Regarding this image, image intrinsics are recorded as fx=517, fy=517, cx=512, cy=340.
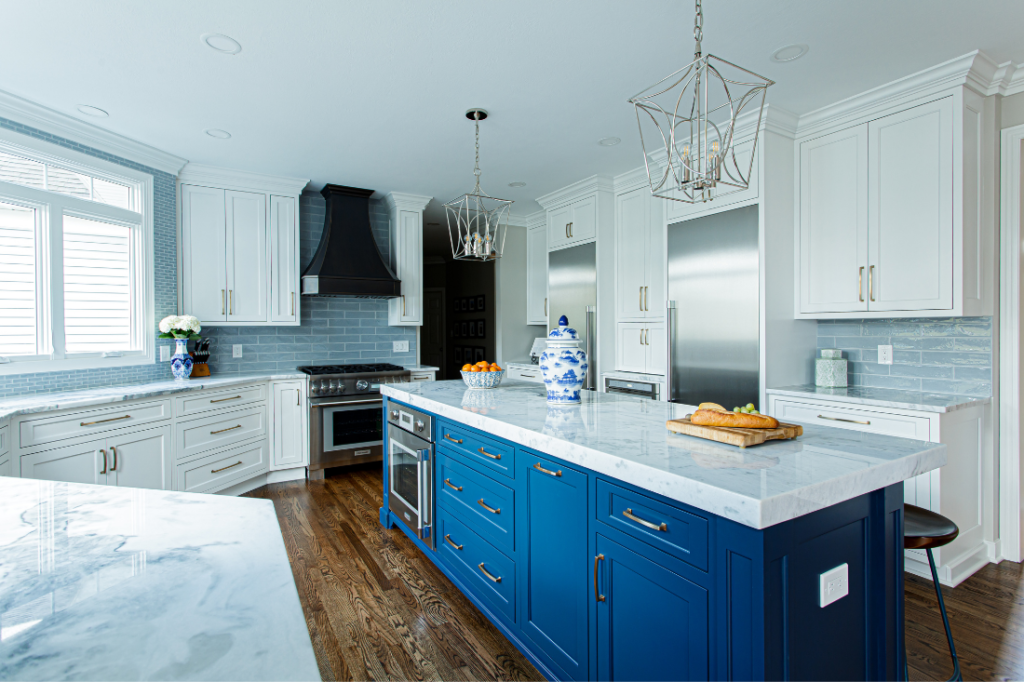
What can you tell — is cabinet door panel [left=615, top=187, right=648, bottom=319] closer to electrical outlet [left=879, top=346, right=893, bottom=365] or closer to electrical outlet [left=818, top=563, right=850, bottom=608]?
electrical outlet [left=879, top=346, right=893, bottom=365]

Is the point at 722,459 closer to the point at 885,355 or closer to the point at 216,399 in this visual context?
the point at 885,355

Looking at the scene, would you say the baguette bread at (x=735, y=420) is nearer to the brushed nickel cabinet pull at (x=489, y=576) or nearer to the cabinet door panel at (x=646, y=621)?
the cabinet door panel at (x=646, y=621)

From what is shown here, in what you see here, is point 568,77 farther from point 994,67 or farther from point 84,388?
point 84,388

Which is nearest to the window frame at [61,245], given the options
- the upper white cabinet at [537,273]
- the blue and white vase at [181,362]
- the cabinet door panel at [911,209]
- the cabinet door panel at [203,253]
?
the blue and white vase at [181,362]

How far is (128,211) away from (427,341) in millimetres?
5486

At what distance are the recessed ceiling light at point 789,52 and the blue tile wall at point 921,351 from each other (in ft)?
5.45

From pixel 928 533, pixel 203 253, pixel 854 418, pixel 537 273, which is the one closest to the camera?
pixel 928 533

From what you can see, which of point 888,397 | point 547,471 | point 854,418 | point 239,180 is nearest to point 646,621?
point 547,471

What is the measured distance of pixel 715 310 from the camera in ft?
11.5

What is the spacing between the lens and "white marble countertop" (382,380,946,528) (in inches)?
44.3

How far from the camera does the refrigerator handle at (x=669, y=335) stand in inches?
149

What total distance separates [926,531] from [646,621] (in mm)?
1024

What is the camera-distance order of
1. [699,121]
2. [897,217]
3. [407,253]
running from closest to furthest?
[699,121], [897,217], [407,253]

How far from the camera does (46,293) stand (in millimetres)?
3219
